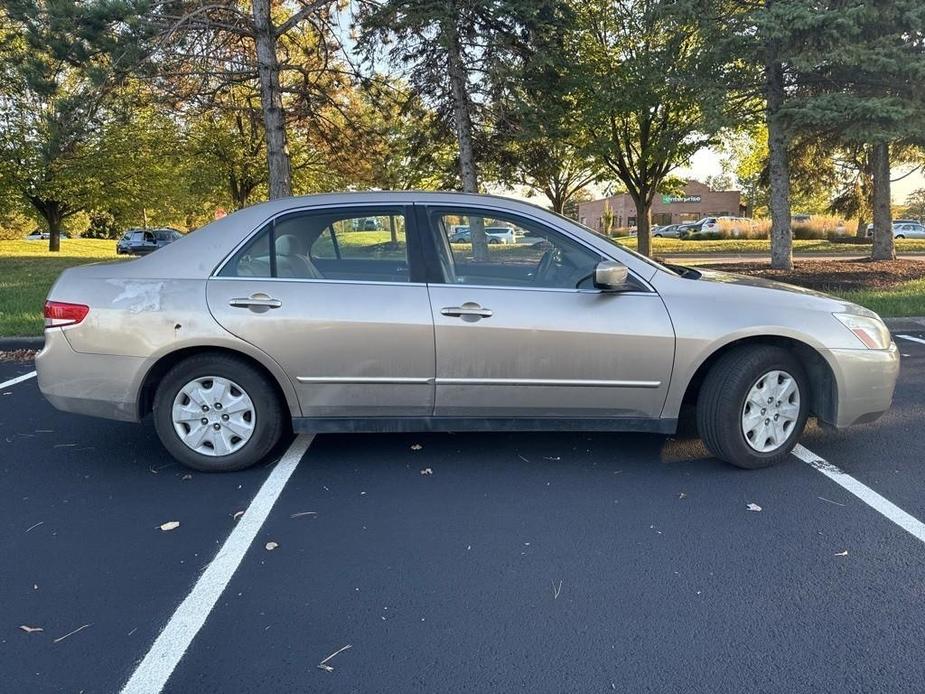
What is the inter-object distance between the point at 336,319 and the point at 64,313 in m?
1.61

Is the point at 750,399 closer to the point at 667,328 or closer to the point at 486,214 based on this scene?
the point at 667,328

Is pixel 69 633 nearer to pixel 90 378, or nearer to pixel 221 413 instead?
pixel 221 413

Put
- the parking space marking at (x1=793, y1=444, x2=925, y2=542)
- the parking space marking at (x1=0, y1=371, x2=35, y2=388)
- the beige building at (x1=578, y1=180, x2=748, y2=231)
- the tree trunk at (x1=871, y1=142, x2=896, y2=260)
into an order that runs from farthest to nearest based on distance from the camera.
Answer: the beige building at (x1=578, y1=180, x2=748, y2=231) < the tree trunk at (x1=871, y1=142, x2=896, y2=260) < the parking space marking at (x1=0, y1=371, x2=35, y2=388) < the parking space marking at (x1=793, y1=444, x2=925, y2=542)

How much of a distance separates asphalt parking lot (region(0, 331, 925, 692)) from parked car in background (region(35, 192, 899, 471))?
13.8 inches

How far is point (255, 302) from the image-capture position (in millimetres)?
3717

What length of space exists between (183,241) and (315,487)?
1.69m

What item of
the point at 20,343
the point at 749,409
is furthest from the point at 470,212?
the point at 20,343

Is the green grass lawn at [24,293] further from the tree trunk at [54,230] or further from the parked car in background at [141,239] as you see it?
the parked car in background at [141,239]

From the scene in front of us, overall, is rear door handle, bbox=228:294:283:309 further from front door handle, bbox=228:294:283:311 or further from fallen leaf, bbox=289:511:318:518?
fallen leaf, bbox=289:511:318:518

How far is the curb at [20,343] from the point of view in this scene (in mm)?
7617

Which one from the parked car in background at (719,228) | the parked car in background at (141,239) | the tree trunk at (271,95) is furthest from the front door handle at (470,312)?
the parked car in background at (719,228)

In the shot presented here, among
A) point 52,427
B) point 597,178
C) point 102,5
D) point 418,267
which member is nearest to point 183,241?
point 418,267

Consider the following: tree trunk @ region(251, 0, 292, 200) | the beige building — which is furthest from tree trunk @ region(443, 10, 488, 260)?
the beige building

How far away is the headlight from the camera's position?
12.5 ft
